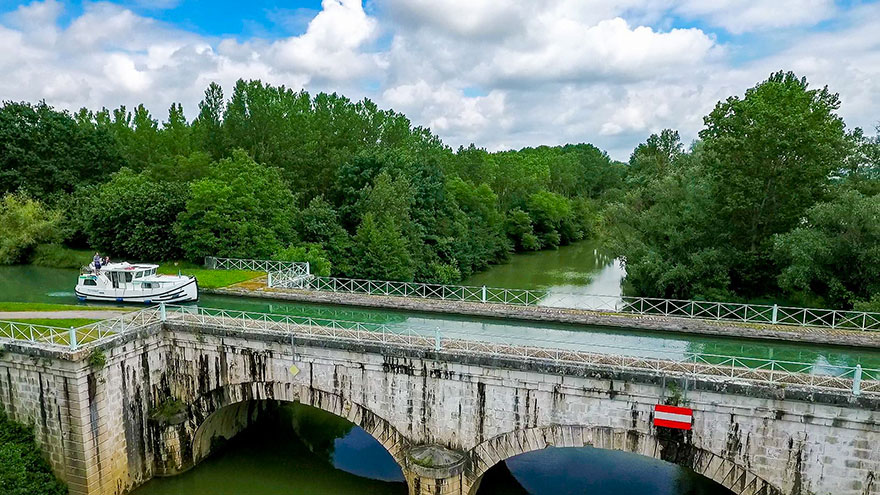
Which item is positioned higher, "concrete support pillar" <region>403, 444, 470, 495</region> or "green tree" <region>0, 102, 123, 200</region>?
"green tree" <region>0, 102, 123, 200</region>

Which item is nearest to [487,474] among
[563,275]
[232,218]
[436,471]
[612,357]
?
[436,471]

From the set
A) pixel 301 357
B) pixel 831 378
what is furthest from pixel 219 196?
pixel 831 378

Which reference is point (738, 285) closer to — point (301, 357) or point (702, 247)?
point (702, 247)

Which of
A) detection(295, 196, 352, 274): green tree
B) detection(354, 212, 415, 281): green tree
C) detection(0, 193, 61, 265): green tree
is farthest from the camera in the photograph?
detection(295, 196, 352, 274): green tree

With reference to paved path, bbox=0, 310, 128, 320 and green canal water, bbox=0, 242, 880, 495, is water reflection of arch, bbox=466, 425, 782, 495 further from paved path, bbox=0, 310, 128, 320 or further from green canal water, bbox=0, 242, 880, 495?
paved path, bbox=0, 310, 128, 320

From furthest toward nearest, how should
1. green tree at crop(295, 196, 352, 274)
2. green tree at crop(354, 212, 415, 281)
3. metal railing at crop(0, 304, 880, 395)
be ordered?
1. green tree at crop(295, 196, 352, 274)
2. green tree at crop(354, 212, 415, 281)
3. metal railing at crop(0, 304, 880, 395)

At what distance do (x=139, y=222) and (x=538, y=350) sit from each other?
2786 centimetres

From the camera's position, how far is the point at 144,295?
2145cm

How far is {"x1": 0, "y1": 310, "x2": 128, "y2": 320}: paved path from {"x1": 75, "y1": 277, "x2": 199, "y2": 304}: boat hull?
147cm

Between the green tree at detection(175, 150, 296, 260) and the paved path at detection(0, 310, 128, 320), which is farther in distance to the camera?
the green tree at detection(175, 150, 296, 260)

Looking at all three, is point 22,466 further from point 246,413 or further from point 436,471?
point 436,471

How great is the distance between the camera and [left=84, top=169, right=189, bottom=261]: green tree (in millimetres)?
32562

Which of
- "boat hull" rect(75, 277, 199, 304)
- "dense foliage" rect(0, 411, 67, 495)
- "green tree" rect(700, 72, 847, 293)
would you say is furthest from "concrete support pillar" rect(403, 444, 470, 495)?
"green tree" rect(700, 72, 847, 293)

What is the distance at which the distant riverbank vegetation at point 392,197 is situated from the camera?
2520 centimetres
